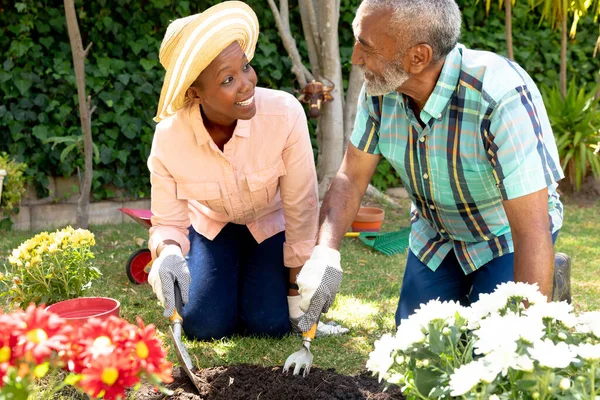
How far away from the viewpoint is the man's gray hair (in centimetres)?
194

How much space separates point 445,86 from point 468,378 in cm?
118

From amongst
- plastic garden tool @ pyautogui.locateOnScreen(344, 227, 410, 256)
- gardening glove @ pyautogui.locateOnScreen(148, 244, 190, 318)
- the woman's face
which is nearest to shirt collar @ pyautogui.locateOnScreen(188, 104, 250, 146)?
the woman's face

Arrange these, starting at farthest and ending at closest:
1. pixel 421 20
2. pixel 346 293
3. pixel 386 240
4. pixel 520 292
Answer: pixel 386 240 < pixel 346 293 < pixel 421 20 < pixel 520 292

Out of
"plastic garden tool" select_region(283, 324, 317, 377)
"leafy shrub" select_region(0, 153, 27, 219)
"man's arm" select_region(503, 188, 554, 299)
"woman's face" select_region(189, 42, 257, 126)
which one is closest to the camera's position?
"man's arm" select_region(503, 188, 554, 299)

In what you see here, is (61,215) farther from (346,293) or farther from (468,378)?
(468,378)

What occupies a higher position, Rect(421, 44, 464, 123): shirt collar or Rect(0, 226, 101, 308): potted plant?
Rect(421, 44, 464, 123): shirt collar

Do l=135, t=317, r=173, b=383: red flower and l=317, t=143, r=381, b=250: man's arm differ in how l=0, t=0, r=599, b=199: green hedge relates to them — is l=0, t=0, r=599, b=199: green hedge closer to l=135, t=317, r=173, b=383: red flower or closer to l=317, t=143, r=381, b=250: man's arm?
l=317, t=143, r=381, b=250: man's arm

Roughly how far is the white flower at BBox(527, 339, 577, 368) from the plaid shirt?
78 cm

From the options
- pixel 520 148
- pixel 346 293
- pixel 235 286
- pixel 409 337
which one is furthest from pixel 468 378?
pixel 346 293

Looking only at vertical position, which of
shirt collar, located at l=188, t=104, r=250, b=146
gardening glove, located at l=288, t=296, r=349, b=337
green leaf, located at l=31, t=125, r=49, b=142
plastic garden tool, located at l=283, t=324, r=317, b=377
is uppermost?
shirt collar, located at l=188, t=104, r=250, b=146

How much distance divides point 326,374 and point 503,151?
3.21 ft

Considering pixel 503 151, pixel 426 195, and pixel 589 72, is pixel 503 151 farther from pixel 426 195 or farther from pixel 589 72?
pixel 589 72

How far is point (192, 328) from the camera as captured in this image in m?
2.82

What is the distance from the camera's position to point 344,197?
2.35 m
